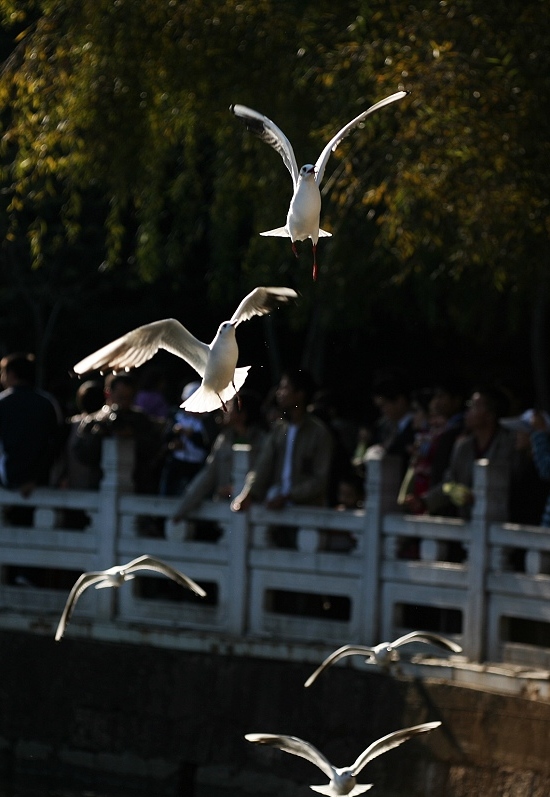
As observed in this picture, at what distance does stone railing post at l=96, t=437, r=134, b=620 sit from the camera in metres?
9.81

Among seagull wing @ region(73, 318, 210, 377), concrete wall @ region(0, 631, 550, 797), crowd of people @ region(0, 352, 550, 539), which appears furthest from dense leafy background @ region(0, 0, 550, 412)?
seagull wing @ region(73, 318, 210, 377)

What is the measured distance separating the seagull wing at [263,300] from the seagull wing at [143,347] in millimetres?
223

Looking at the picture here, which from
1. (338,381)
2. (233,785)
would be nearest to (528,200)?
(233,785)

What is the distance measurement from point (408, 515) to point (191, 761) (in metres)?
1.89

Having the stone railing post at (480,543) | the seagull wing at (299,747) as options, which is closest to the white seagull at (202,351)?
the seagull wing at (299,747)

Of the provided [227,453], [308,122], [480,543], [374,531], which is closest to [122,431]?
[227,453]

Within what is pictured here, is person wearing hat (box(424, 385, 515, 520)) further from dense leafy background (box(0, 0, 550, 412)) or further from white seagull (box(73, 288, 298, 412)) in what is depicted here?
white seagull (box(73, 288, 298, 412))

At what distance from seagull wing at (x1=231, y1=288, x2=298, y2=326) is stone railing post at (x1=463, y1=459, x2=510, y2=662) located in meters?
2.01

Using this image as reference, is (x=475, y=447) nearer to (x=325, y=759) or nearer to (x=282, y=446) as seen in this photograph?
(x=282, y=446)

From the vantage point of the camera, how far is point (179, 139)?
12.2 m

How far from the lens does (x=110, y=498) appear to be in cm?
993

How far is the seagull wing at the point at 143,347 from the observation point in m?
6.52

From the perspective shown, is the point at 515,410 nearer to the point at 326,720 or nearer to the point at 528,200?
the point at 528,200

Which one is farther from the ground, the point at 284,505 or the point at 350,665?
the point at 284,505
